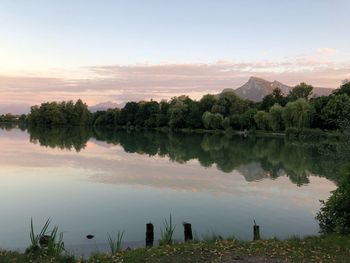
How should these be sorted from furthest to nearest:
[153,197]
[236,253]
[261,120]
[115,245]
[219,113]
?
[219,113]
[261,120]
[153,197]
[115,245]
[236,253]

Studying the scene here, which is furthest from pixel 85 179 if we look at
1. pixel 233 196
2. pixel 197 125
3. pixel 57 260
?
pixel 197 125

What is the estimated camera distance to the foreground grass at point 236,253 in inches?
362

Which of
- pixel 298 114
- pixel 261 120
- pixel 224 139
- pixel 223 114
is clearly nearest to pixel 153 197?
pixel 224 139

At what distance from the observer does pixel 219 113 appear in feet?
336

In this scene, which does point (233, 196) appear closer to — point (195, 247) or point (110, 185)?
point (110, 185)

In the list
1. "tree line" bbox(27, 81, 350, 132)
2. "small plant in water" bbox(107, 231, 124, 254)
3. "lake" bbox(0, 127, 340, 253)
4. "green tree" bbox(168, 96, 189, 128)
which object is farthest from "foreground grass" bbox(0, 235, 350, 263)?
"green tree" bbox(168, 96, 189, 128)

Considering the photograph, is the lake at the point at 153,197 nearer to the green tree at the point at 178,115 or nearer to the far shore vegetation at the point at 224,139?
the far shore vegetation at the point at 224,139

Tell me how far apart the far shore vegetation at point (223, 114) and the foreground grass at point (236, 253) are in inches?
1384

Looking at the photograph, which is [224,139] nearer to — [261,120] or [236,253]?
[261,120]

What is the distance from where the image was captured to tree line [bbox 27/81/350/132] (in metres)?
75.9

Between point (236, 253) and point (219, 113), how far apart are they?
9375 centimetres

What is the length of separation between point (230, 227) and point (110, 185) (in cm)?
1031

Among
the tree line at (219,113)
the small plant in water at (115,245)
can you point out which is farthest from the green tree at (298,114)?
the small plant in water at (115,245)

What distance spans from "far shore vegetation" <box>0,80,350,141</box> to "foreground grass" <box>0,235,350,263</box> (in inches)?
1384
